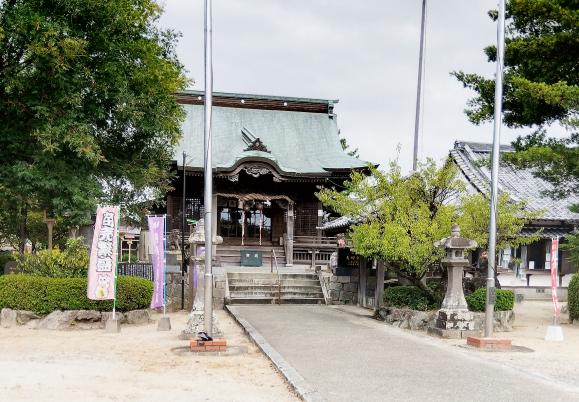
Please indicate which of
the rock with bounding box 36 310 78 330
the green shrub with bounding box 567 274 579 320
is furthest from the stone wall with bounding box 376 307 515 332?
the rock with bounding box 36 310 78 330

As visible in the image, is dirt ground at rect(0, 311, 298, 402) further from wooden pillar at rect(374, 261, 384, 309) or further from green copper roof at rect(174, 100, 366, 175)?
green copper roof at rect(174, 100, 366, 175)

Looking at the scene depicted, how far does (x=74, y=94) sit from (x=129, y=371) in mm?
8118

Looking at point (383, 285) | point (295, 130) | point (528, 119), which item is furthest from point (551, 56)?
point (295, 130)

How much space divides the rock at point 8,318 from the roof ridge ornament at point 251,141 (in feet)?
51.9

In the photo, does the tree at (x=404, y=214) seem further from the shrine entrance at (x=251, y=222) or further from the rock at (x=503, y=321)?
the shrine entrance at (x=251, y=222)

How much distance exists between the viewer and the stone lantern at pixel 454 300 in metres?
13.2

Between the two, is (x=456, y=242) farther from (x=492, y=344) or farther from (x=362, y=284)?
(x=362, y=284)

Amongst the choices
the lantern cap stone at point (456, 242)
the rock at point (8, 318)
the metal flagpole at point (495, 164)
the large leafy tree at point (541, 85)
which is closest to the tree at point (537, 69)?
the large leafy tree at point (541, 85)

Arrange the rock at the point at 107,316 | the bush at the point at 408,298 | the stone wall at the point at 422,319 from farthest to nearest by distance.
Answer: the bush at the point at 408,298, the rock at the point at 107,316, the stone wall at the point at 422,319

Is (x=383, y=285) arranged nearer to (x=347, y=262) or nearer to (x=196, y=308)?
(x=347, y=262)

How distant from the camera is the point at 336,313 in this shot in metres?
17.5

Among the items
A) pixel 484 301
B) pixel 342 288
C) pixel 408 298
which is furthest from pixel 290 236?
pixel 484 301

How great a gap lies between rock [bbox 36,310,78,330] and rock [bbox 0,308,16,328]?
65 centimetres

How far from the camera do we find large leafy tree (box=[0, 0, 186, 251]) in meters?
14.4
